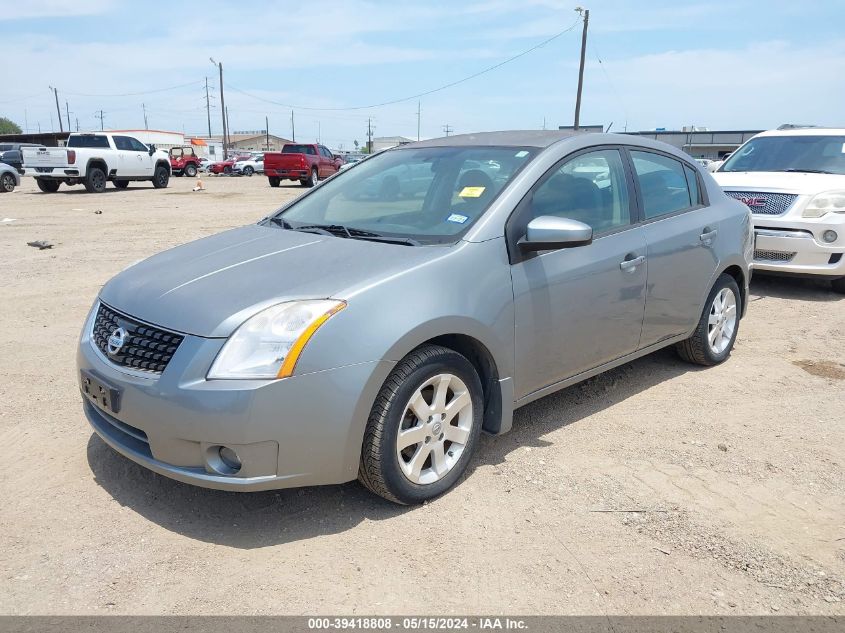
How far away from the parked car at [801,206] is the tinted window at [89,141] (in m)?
20.5

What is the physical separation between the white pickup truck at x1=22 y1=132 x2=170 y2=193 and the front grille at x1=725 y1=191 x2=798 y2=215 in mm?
20117

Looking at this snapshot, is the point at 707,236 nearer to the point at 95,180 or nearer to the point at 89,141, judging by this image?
the point at 95,180

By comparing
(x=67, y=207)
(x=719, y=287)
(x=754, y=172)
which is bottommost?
(x=67, y=207)

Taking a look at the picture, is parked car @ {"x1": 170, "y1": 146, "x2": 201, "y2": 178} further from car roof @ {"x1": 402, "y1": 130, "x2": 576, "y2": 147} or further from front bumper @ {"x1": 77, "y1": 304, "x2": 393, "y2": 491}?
front bumper @ {"x1": 77, "y1": 304, "x2": 393, "y2": 491}

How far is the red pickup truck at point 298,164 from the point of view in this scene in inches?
1102

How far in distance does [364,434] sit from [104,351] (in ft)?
4.14

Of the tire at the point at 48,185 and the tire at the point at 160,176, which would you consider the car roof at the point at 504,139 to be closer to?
the tire at the point at 48,185

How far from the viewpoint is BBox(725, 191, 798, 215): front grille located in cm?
773

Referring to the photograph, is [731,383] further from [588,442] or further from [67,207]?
[67,207]

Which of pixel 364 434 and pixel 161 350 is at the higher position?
pixel 161 350

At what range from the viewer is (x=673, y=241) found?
4.42 metres

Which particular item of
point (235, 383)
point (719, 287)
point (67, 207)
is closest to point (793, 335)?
point (719, 287)

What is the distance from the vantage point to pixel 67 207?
17406mm

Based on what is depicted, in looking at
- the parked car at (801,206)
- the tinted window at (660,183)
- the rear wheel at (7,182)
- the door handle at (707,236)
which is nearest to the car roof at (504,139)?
the tinted window at (660,183)
